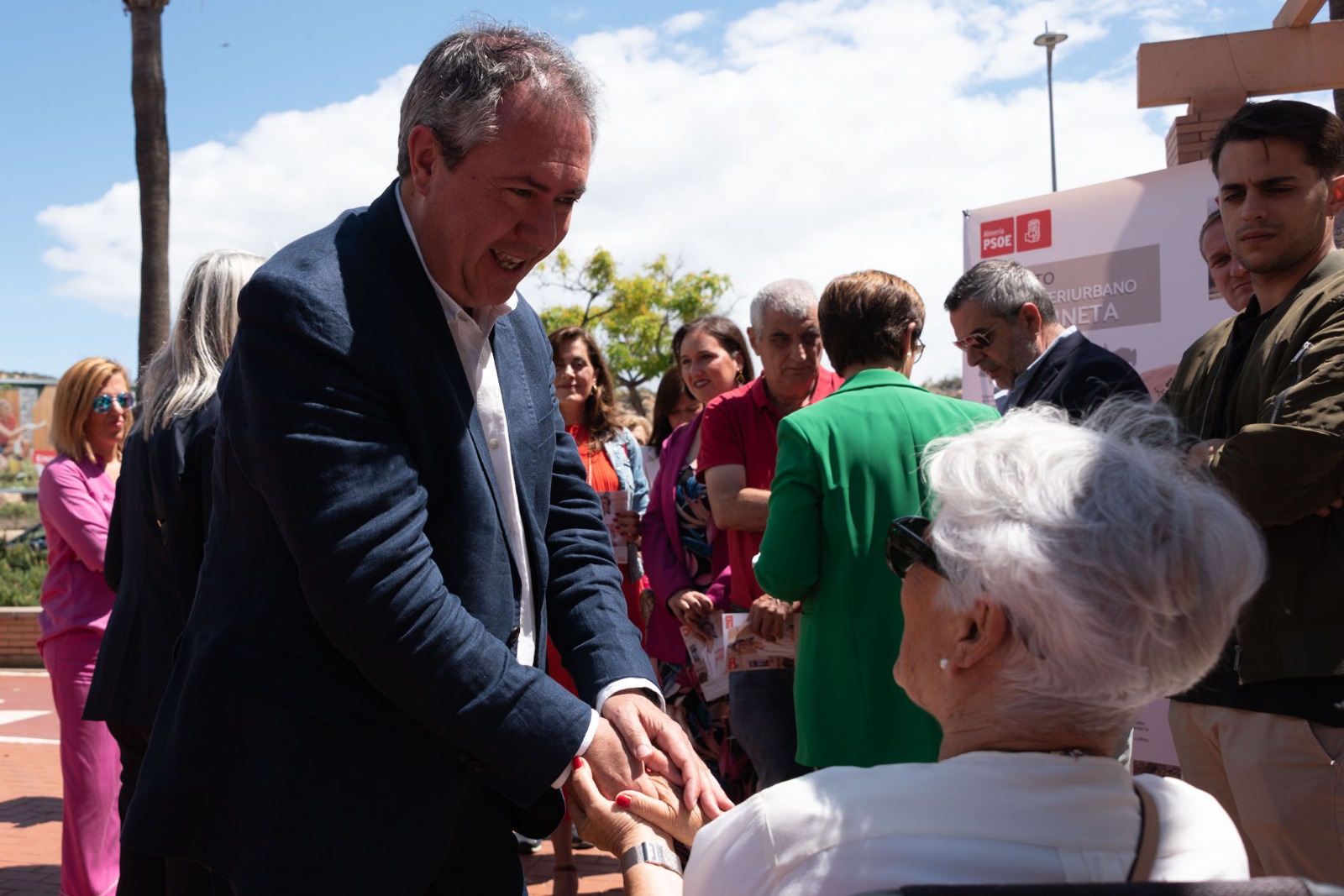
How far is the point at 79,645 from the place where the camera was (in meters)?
4.68

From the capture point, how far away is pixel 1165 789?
1.49m

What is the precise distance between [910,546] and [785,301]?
2.81m

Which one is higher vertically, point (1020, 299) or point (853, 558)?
point (1020, 299)

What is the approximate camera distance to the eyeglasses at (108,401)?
493 cm

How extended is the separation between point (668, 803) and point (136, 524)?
7.73ft

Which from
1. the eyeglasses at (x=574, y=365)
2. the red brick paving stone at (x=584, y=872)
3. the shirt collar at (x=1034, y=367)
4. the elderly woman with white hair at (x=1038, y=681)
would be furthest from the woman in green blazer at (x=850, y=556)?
the eyeglasses at (x=574, y=365)

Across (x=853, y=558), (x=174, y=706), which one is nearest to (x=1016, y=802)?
(x=174, y=706)

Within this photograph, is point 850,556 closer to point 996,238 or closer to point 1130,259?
point 1130,259

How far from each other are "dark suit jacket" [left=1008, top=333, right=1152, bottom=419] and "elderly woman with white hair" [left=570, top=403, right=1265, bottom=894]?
6.81 ft

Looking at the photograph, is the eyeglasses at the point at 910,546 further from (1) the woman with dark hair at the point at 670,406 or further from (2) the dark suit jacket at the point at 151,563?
(1) the woman with dark hair at the point at 670,406

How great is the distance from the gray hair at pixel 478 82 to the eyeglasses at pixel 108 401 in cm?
366

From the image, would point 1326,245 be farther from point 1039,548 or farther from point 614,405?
point 614,405

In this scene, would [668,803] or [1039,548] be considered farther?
[668,803]

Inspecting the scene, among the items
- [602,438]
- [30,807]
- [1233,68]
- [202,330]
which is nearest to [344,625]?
[202,330]
